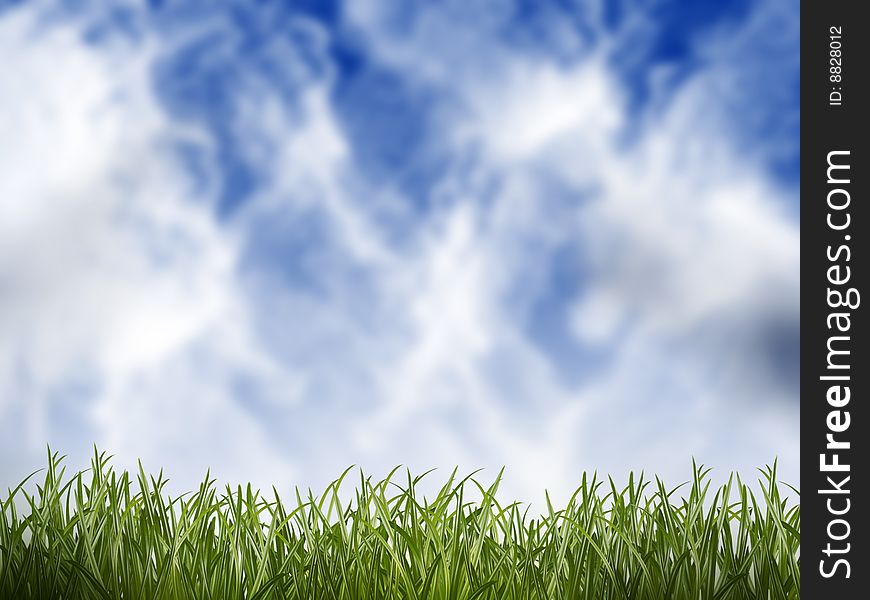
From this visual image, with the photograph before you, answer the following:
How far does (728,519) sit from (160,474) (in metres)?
1.87

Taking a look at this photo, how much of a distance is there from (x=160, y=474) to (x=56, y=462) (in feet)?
1.31

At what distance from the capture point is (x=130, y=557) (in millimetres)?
2506
